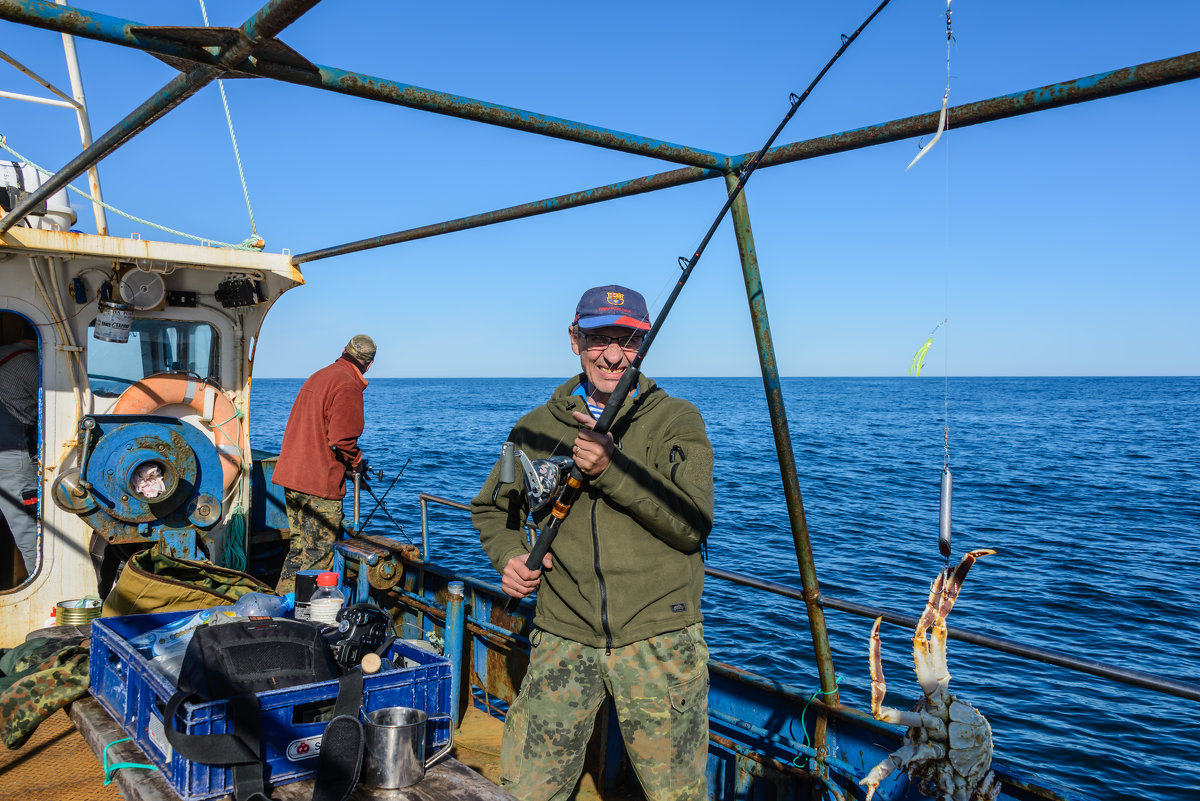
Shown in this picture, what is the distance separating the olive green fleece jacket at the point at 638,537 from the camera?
2826 millimetres

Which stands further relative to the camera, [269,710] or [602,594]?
[602,594]

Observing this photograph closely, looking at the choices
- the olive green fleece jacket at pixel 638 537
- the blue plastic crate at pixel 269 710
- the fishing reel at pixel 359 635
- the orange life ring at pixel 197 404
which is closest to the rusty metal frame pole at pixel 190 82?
the olive green fleece jacket at pixel 638 537

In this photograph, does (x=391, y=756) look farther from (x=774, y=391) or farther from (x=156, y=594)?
(x=156, y=594)

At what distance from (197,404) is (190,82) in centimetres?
506

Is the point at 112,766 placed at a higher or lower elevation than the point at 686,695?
lower

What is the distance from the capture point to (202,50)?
82.6 inches

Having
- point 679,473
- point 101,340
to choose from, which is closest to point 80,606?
point 101,340

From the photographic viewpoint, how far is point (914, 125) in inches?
103

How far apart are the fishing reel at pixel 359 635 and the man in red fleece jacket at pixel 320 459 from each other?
10.5ft

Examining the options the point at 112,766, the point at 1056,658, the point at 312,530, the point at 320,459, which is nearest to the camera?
the point at 1056,658

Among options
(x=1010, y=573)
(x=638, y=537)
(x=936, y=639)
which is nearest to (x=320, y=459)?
(x=638, y=537)

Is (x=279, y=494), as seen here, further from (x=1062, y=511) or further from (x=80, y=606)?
(x=1062, y=511)

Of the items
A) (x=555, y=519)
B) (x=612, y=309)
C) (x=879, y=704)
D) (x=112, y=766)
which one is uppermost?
(x=612, y=309)

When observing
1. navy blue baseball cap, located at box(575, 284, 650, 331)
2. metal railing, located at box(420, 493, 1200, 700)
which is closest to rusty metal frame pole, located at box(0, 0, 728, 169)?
navy blue baseball cap, located at box(575, 284, 650, 331)
